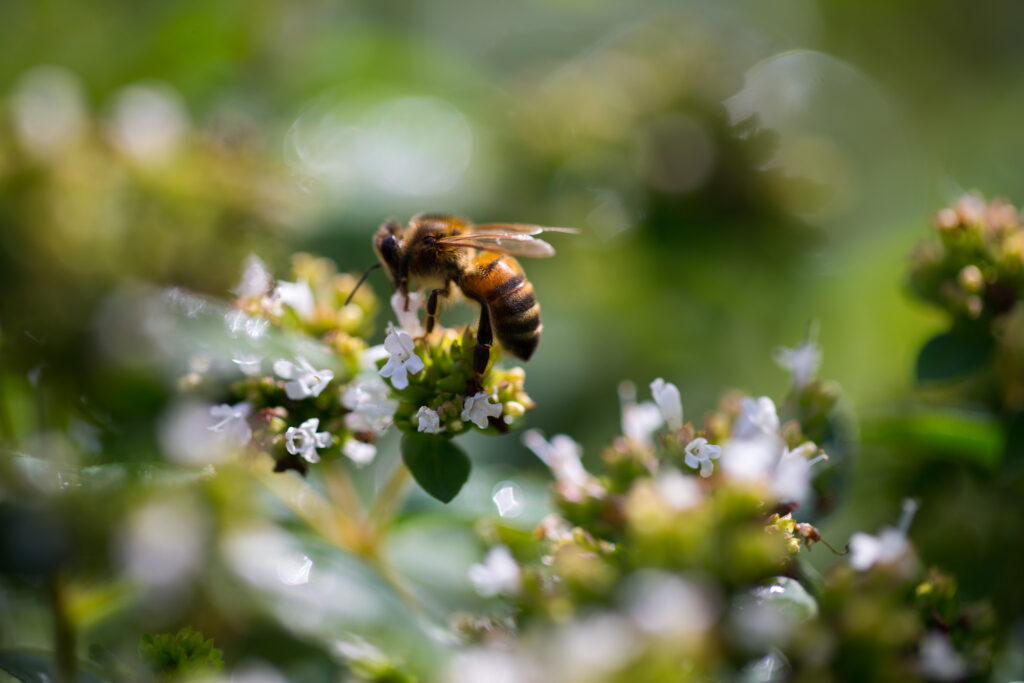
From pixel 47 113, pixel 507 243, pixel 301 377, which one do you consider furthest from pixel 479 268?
pixel 47 113

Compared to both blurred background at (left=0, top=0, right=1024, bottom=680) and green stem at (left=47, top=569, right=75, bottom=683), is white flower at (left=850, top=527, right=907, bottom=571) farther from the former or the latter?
green stem at (left=47, top=569, right=75, bottom=683)

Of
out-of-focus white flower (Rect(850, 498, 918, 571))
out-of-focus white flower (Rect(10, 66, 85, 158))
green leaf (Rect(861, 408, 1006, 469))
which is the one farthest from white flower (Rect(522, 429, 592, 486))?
out-of-focus white flower (Rect(10, 66, 85, 158))

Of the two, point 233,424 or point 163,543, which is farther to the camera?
point 163,543

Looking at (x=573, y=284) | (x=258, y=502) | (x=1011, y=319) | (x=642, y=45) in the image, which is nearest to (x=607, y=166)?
(x=573, y=284)

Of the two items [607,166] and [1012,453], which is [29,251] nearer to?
[607,166]

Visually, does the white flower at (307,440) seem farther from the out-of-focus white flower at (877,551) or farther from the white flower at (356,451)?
the out-of-focus white flower at (877,551)

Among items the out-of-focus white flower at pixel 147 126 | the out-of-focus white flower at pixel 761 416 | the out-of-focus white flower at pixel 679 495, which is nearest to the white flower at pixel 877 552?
the out-of-focus white flower at pixel 761 416

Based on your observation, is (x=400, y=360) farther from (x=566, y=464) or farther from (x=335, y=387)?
(x=566, y=464)

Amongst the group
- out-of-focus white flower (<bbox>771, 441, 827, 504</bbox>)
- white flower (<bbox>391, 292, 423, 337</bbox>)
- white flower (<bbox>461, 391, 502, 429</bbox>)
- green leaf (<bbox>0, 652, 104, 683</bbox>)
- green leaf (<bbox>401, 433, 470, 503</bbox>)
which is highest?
out-of-focus white flower (<bbox>771, 441, 827, 504</bbox>)
